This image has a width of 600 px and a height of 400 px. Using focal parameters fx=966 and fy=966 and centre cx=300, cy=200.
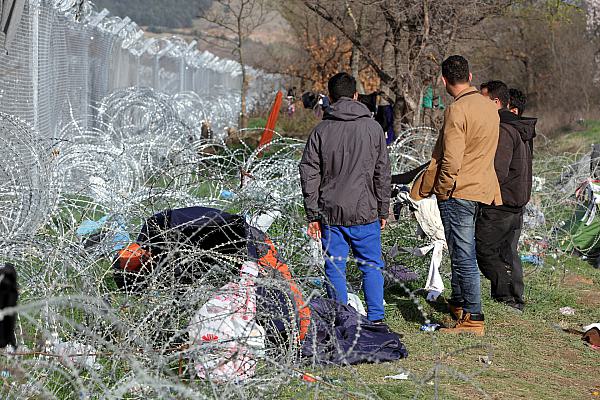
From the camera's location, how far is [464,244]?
6.57 metres

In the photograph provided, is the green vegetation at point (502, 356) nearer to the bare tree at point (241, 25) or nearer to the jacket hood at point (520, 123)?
the jacket hood at point (520, 123)

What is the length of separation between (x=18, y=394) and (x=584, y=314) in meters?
4.94

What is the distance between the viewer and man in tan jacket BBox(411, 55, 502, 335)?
6375mm

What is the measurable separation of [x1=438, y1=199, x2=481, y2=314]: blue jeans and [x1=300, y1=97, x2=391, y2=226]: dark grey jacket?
50cm

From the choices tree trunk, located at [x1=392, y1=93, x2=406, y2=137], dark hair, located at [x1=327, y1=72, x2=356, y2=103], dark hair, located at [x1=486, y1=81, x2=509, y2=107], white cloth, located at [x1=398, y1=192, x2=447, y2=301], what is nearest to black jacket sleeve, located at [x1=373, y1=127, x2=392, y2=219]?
dark hair, located at [x1=327, y1=72, x2=356, y2=103]

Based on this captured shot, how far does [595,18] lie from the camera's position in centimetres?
3878

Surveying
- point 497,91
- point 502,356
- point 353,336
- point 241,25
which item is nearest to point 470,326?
point 502,356

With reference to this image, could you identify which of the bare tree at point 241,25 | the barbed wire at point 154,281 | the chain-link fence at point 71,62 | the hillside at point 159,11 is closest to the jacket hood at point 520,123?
the barbed wire at point 154,281

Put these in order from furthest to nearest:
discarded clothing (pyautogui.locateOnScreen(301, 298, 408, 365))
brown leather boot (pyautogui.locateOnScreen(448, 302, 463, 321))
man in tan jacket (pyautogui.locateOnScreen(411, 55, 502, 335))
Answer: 1. brown leather boot (pyautogui.locateOnScreen(448, 302, 463, 321))
2. man in tan jacket (pyautogui.locateOnScreen(411, 55, 502, 335))
3. discarded clothing (pyautogui.locateOnScreen(301, 298, 408, 365))

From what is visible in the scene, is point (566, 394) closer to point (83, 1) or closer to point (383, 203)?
point (383, 203)

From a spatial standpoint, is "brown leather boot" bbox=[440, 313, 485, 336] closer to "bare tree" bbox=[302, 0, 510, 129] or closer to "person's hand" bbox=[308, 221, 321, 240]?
"person's hand" bbox=[308, 221, 321, 240]

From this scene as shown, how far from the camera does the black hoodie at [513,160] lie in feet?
23.7

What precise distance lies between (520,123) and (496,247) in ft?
3.14

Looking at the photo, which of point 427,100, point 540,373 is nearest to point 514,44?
point 427,100
